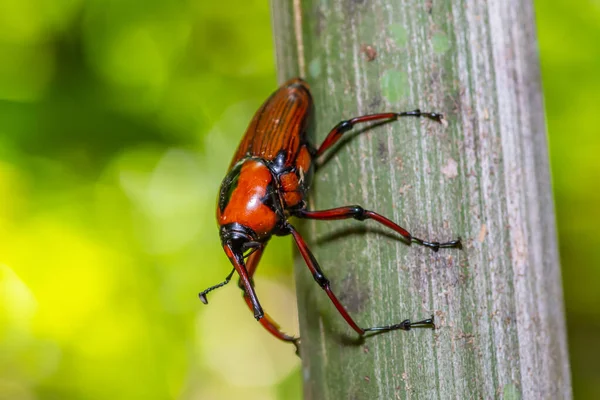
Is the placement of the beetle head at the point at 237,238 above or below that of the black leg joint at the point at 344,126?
below

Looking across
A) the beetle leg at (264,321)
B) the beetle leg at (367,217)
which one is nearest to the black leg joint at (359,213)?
the beetle leg at (367,217)

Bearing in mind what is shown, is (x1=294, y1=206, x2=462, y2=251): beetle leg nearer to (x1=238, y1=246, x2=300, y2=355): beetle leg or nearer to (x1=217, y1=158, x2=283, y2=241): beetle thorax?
(x1=217, y1=158, x2=283, y2=241): beetle thorax

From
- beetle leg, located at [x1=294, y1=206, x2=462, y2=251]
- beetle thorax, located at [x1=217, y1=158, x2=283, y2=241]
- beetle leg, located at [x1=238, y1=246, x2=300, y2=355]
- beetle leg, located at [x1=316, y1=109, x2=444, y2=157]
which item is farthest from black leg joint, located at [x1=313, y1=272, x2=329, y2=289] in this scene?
beetle leg, located at [x1=238, y1=246, x2=300, y2=355]

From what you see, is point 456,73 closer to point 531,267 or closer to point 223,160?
point 531,267

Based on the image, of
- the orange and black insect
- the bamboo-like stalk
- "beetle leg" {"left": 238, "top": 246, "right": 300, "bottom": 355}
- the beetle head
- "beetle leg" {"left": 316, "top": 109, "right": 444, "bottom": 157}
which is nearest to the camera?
the bamboo-like stalk

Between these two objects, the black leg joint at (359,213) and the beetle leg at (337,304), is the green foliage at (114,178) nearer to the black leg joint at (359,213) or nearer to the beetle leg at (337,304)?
the beetle leg at (337,304)
